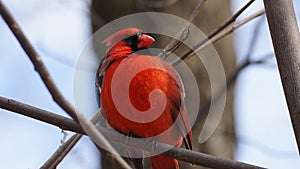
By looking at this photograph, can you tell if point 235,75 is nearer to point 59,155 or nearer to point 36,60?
point 59,155

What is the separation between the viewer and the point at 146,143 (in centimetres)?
184

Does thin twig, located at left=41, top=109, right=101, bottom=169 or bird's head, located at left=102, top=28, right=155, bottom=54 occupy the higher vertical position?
bird's head, located at left=102, top=28, right=155, bottom=54

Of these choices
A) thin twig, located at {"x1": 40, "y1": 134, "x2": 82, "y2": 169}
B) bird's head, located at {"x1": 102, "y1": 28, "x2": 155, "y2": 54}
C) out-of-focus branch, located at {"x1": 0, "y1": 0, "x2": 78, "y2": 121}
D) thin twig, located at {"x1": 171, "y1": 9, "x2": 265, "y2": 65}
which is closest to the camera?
out-of-focus branch, located at {"x1": 0, "y1": 0, "x2": 78, "y2": 121}

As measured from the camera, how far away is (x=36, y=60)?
1077 mm

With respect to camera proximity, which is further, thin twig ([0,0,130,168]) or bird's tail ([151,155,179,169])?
bird's tail ([151,155,179,169])

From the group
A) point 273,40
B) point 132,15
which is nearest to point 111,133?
point 273,40

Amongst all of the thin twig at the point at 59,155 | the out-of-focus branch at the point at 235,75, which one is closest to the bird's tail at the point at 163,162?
the thin twig at the point at 59,155

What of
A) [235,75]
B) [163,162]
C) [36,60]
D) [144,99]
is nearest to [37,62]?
[36,60]

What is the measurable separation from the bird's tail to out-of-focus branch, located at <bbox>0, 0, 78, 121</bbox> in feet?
3.28

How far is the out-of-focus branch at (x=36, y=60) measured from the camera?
1.04 meters

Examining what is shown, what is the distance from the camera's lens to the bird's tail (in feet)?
6.85

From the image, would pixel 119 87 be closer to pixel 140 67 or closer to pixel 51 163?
pixel 140 67

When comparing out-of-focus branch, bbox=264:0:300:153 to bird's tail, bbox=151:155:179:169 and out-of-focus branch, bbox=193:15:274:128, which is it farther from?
out-of-focus branch, bbox=193:15:274:128

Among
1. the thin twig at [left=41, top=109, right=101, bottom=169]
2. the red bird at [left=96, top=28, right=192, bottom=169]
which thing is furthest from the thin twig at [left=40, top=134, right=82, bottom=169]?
the red bird at [left=96, top=28, right=192, bottom=169]
